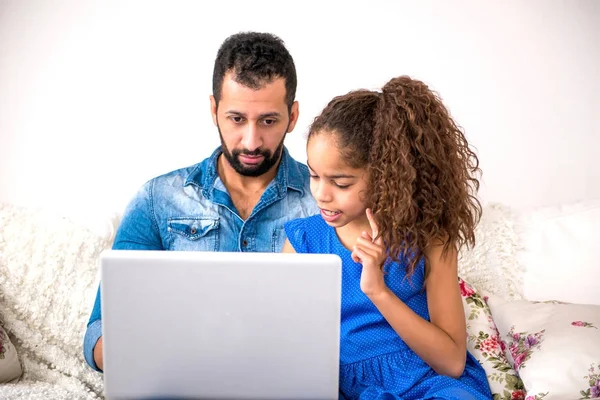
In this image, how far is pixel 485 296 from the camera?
2203 mm

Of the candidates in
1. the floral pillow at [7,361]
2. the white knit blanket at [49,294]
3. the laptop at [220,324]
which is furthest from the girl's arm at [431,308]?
the floral pillow at [7,361]

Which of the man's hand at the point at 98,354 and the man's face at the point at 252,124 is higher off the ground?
the man's face at the point at 252,124

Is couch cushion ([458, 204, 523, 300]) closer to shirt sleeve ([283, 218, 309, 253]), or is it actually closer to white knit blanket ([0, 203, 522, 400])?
shirt sleeve ([283, 218, 309, 253])

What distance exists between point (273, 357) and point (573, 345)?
2.99ft

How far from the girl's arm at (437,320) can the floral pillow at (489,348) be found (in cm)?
25

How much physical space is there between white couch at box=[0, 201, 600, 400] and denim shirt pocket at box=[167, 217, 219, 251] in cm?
19

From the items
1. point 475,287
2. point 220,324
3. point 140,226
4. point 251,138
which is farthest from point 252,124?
point 220,324

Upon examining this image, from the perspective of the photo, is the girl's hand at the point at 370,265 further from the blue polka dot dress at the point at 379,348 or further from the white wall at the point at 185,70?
the white wall at the point at 185,70

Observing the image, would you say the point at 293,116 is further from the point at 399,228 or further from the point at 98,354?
the point at 98,354

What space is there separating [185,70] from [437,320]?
51.0 inches

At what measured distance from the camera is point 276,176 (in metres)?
2.21

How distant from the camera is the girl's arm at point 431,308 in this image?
162 cm

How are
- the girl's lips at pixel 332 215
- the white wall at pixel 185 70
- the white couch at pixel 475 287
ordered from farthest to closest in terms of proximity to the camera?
the white wall at pixel 185 70 < the white couch at pixel 475 287 < the girl's lips at pixel 332 215

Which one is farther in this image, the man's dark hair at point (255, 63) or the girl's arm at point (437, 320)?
the man's dark hair at point (255, 63)
